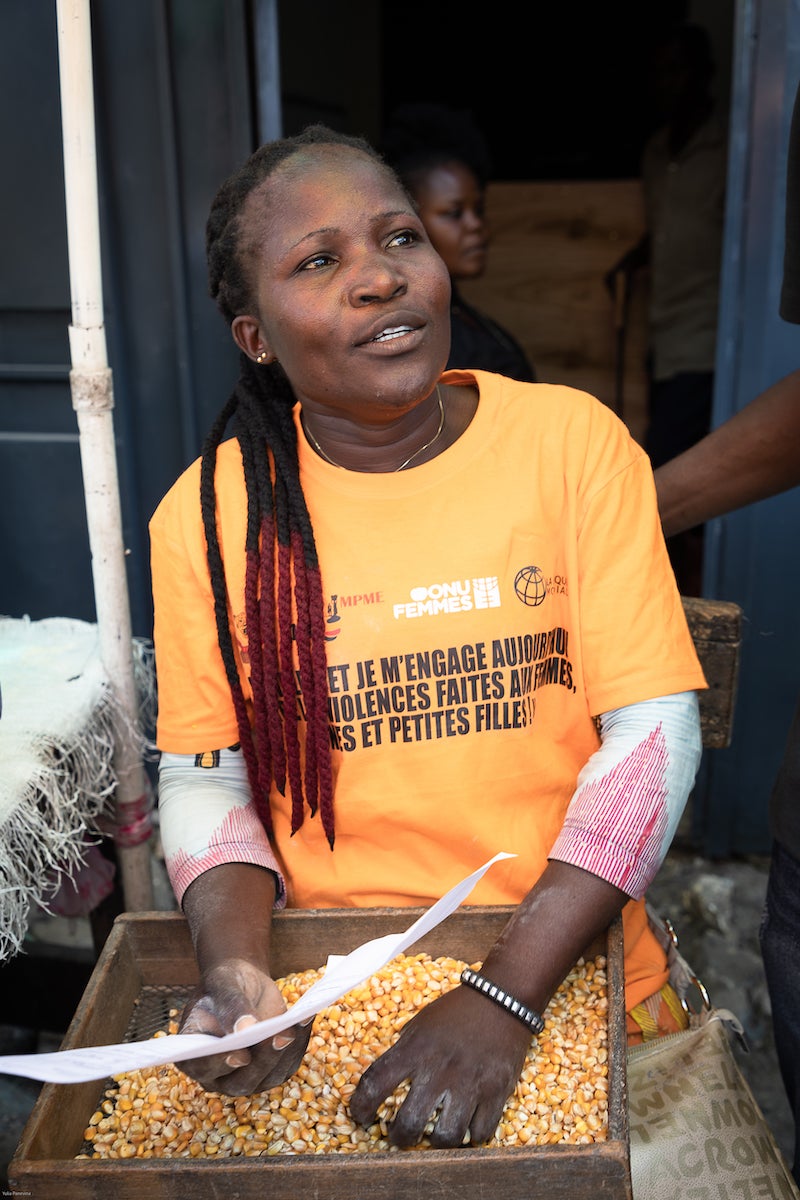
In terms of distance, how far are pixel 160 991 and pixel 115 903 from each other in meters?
0.76

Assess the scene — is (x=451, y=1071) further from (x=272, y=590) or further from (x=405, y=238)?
(x=405, y=238)

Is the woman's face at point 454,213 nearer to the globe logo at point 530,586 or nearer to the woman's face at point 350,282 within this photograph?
the woman's face at point 350,282

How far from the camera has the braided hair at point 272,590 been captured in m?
1.52

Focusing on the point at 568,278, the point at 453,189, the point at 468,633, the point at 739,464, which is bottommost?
the point at 568,278

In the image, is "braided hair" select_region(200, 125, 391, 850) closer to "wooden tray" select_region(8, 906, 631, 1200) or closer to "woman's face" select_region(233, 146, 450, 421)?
"woman's face" select_region(233, 146, 450, 421)

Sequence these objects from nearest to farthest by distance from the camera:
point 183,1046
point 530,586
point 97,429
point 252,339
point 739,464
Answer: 1. point 183,1046
2. point 530,586
3. point 252,339
4. point 739,464
5. point 97,429

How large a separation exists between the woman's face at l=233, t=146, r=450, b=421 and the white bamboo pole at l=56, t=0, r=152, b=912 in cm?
40

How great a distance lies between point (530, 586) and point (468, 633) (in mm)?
111

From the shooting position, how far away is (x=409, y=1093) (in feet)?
3.88

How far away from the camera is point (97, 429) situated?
6.15ft

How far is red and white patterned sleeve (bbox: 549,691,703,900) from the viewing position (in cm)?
139

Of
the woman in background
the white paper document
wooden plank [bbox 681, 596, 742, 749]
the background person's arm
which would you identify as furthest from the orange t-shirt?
the woman in background

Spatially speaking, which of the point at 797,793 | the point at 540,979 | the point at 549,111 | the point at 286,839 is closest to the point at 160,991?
the point at 286,839

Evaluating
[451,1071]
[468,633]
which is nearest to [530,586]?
[468,633]
